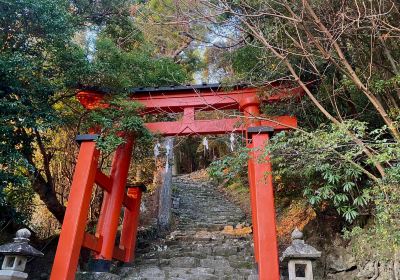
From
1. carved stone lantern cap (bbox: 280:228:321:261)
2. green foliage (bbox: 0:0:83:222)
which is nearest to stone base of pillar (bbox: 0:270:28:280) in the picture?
green foliage (bbox: 0:0:83:222)

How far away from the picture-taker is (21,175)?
583 centimetres

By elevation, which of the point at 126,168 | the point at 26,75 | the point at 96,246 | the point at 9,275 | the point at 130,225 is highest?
the point at 26,75

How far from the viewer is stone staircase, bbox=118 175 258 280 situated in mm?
6719

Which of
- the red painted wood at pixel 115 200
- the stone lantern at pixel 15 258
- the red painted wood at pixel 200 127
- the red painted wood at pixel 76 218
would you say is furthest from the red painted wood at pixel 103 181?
the stone lantern at pixel 15 258

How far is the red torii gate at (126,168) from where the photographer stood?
18.5 ft

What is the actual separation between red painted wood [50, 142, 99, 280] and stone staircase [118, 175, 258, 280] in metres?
1.47

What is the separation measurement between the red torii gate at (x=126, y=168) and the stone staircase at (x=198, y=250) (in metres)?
0.54

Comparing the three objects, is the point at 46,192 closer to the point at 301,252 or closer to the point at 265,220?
the point at 265,220

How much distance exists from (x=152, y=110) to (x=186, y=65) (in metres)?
7.53

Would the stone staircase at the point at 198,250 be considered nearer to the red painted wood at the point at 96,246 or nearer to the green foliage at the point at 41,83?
the red painted wood at the point at 96,246

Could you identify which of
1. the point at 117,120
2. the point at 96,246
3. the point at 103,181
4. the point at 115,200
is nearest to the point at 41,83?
the point at 117,120

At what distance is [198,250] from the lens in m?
8.05

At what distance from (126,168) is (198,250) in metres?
2.49

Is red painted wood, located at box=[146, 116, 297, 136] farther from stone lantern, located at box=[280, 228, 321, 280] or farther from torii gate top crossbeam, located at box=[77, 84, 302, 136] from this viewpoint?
stone lantern, located at box=[280, 228, 321, 280]
